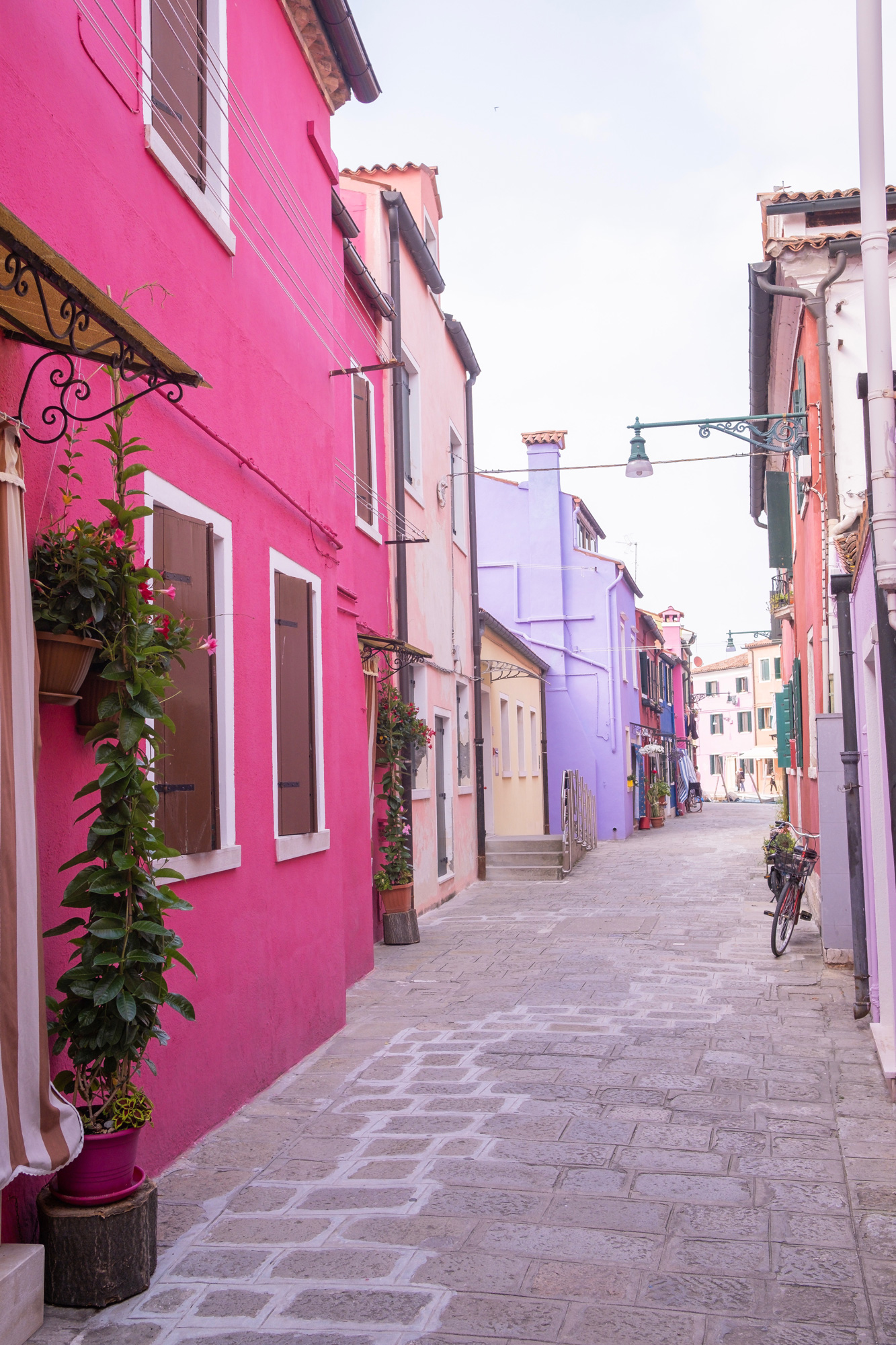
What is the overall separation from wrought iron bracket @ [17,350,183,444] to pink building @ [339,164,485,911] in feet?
23.5

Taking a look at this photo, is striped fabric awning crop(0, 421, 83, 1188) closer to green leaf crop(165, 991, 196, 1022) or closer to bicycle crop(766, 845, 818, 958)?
green leaf crop(165, 991, 196, 1022)

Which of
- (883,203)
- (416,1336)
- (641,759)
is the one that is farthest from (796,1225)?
(641,759)

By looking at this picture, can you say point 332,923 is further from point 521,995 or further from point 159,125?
point 159,125

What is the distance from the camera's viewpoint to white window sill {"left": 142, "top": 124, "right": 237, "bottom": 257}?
4.99 metres

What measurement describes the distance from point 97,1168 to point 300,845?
3.23 m

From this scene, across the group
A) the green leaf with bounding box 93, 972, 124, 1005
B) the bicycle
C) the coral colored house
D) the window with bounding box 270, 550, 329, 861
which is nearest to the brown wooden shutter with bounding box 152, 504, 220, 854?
the coral colored house

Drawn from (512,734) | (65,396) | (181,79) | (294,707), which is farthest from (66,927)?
(512,734)

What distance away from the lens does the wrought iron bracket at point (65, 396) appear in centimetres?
369

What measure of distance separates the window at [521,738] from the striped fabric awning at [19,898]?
18824 mm

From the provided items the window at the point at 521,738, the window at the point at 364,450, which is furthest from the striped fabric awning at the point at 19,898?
the window at the point at 521,738

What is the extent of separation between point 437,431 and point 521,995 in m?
8.77

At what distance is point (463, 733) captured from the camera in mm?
A: 16234

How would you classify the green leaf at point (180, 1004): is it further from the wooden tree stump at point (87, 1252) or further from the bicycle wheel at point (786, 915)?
the bicycle wheel at point (786, 915)

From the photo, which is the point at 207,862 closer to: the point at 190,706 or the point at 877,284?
the point at 190,706
